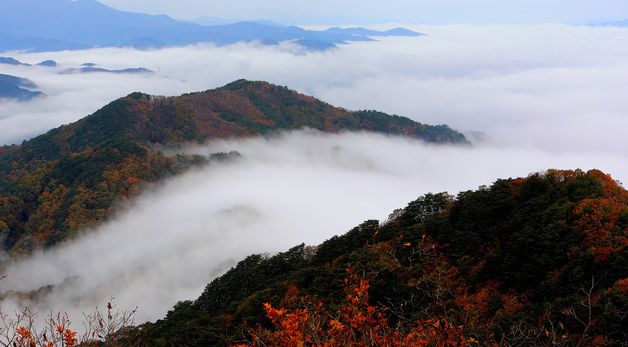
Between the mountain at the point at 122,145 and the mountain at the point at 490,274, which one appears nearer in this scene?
the mountain at the point at 490,274

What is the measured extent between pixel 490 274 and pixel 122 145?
99881mm

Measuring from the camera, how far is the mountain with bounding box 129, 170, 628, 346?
16078 mm

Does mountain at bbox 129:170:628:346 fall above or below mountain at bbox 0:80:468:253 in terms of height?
above

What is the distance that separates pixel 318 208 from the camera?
144875 mm

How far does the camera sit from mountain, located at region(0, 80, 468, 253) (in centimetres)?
9306

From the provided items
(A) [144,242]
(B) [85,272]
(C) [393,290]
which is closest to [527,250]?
(C) [393,290]

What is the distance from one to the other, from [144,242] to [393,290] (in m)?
88.9

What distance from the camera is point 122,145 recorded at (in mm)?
107875

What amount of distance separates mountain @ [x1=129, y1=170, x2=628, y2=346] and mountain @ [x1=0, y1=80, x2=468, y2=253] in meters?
67.0

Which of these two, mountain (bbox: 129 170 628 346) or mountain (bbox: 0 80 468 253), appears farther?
mountain (bbox: 0 80 468 253)

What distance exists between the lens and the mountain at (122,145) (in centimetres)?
9306

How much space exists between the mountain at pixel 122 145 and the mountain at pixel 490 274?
220 feet

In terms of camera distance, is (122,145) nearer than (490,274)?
No

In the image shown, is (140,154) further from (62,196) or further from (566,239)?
(566,239)
